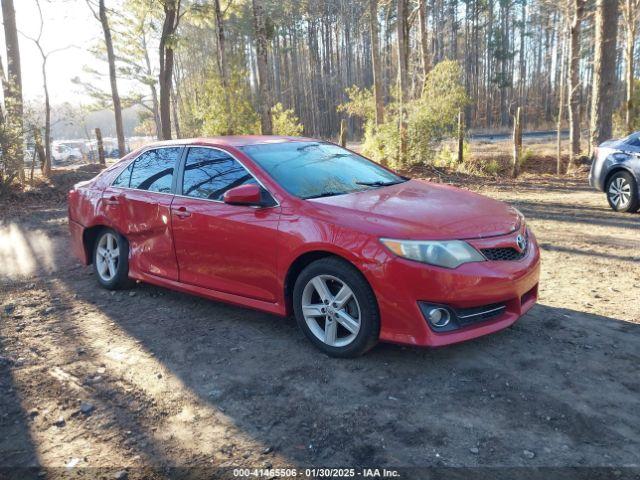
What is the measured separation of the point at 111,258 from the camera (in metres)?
5.43

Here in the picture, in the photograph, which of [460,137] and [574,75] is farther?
[460,137]

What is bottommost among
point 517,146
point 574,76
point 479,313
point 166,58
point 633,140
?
point 479,313

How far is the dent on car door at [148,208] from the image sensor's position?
468 cm

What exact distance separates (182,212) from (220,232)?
20.4 inches

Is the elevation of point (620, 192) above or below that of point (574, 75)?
below

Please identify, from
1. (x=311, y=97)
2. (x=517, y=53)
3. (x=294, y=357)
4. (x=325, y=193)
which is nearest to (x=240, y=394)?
(x=294, y=357)

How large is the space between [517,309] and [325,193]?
5.39 ft

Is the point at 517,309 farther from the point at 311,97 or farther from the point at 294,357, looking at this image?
the point at 311,97

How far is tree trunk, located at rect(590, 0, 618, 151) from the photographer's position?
13.3m

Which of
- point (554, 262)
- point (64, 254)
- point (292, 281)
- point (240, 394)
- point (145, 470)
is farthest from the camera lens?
point (64, 254)

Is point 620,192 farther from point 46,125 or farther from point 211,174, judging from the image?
point 46,125

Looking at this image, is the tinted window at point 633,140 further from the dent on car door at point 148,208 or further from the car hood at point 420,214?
the dent on car door at point 148,208

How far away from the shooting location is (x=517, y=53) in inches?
1982

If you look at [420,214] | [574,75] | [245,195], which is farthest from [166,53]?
[420,214]
